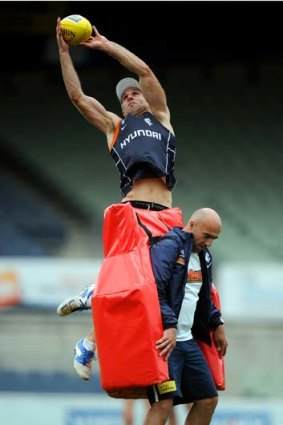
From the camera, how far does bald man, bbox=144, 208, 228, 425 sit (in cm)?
683

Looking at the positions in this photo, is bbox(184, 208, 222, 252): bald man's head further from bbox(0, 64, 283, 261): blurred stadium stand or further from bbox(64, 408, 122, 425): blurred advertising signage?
bbox(0, 64, 283, 261): blurred stadium stand

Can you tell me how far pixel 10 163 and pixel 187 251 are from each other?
8487 millimetres

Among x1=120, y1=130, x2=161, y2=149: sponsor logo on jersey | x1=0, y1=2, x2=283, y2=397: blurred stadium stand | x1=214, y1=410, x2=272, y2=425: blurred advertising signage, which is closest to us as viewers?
x1=120, y1=130, x2=161, y2=149: sponsor logo on jersey

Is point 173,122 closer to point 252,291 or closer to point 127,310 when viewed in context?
point 252,291

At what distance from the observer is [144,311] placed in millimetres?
6715

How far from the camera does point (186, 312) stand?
23.4 ft

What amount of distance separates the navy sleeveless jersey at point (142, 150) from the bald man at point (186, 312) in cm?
49

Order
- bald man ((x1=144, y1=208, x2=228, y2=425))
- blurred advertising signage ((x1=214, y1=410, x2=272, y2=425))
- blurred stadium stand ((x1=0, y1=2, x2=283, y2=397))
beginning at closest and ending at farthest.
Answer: bald man ((x1=144, y1=208, x2=228, y2=425))
blurred advertising signage ((x1=214, y1=410, x2=272, y2=425))
blurred stadium stand ((x1=0, y1=2, x2=283, y2=397))

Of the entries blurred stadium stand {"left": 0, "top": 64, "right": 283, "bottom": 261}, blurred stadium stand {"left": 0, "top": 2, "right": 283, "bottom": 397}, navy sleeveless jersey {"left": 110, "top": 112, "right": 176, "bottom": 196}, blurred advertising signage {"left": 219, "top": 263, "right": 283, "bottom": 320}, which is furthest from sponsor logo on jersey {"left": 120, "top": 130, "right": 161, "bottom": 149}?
blurred stadium stand {"left": 0, "top": 64, "right": 283, "bottom": 261}

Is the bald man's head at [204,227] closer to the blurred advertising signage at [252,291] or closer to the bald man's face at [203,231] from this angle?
the bald man's face at [203,231]

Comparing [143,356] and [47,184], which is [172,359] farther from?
[47,184]

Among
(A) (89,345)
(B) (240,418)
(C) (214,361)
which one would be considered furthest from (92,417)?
(C) (214,361)

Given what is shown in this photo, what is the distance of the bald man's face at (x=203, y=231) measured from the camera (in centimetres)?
694

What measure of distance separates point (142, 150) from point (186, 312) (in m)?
1.03
